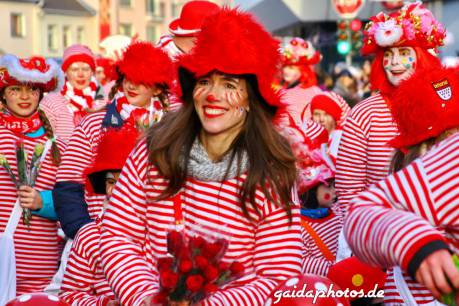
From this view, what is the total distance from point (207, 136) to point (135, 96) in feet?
8.34

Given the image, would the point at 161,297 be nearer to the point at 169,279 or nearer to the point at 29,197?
the point at 169,279

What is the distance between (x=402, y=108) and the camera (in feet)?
15.2

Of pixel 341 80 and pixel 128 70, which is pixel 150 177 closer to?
pixel 128 70

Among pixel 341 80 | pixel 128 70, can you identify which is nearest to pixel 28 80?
pixel 128 70

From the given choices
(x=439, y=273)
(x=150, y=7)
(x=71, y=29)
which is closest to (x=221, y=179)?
(x=439, y=273)

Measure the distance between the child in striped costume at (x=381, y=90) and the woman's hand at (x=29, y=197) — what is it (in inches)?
77.7

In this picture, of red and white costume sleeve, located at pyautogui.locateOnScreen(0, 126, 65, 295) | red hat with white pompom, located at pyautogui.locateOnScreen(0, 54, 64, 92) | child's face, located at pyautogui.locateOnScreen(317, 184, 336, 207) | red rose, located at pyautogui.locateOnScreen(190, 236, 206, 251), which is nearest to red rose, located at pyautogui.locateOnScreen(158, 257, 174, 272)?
red rose, located at pyautogui.locateOnScreen(190, 236, 206, 251)

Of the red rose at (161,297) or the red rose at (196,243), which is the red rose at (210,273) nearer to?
the red rose at (196,243)

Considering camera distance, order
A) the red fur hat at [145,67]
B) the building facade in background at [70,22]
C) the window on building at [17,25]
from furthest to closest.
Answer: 1. the building facade in background at [70,22]
2. the window on building at [17,25]
3. the red fur hat at [145,67]

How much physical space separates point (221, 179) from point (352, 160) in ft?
9.48

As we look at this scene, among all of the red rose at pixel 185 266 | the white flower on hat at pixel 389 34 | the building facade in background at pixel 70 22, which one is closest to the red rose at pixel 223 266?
the red rose at pixel 185 266

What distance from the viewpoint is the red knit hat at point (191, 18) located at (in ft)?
24.6

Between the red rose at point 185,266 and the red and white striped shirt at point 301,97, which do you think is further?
the red and white striped shirt at point 301,97

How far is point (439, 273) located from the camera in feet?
9.90
